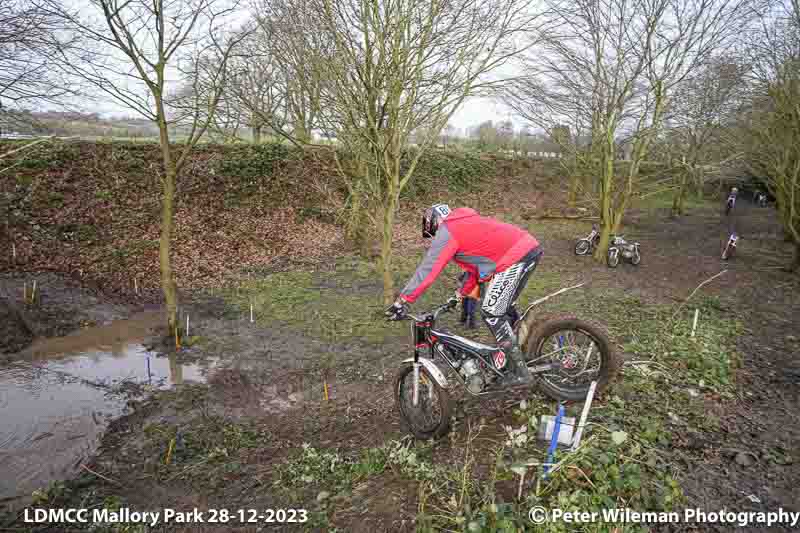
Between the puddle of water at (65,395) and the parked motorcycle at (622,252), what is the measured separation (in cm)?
1040

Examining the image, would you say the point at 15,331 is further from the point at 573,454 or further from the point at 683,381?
the point at 683,381

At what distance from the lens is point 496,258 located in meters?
3.77

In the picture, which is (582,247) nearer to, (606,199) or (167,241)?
(606,199)

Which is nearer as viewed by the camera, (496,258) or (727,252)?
(496,258)

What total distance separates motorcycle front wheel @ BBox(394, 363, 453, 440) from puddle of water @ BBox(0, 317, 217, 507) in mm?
3128

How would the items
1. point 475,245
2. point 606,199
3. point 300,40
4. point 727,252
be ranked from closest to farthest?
1. point 475,245
2. point 300,40
3. point 606,199
4. point 727,252

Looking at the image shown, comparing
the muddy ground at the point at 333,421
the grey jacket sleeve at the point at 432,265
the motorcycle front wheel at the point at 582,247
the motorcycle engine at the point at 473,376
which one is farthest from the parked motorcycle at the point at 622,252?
the grey jacket sleeve at the point at 432,265

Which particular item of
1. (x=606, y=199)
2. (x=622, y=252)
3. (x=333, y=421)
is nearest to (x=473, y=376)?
(x=333, y=421)

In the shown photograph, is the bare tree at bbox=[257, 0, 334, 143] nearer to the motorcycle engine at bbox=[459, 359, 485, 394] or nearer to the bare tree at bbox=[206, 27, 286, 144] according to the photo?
the bare tree at bbox=[206, 27, 286, 144]

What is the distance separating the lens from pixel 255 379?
18.5 ft

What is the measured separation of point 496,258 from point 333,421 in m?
2.44

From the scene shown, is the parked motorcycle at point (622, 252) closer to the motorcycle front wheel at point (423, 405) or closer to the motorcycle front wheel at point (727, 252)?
the motorcycle front wheel at point (727, 252)

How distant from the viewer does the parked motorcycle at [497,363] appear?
3.70 meters

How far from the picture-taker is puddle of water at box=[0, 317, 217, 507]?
3990mm
